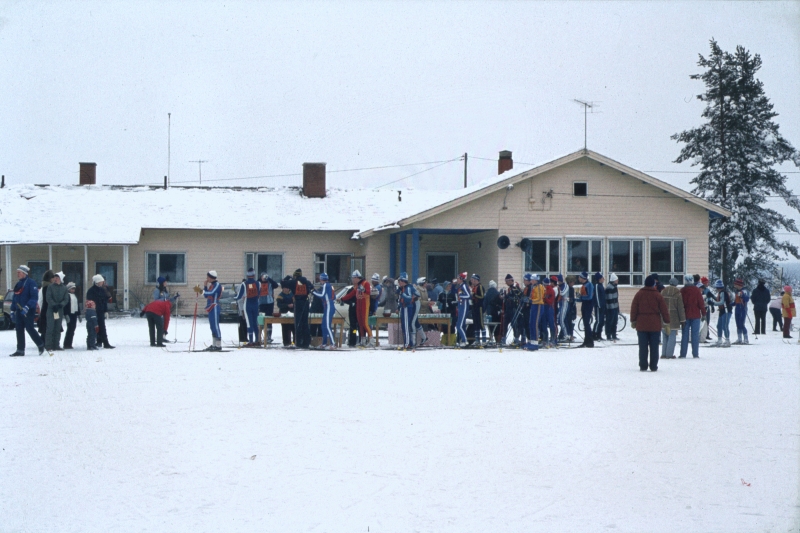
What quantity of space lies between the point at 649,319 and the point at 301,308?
742cm

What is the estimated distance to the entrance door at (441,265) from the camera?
35500 millimetres

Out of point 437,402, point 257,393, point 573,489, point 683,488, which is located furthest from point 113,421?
point 683,488

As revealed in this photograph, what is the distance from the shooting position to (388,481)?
7.80 m

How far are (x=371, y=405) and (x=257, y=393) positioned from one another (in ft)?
6.13

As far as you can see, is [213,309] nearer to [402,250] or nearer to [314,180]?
[402,250]

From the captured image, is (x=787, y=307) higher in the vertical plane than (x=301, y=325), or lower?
higher

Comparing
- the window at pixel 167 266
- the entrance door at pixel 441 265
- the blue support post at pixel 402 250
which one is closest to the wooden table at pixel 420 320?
the blue support post at pixel 402 250

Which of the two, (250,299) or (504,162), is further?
(504,162)

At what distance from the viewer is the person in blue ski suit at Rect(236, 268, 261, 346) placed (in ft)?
65.9

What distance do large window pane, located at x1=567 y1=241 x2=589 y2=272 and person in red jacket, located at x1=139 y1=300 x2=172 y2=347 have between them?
49.8 feet

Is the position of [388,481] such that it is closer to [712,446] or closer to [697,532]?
[697,532]

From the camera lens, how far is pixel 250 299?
20406 millimetres

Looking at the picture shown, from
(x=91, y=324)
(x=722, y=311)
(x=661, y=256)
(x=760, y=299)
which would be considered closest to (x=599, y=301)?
(x=722, y=311)

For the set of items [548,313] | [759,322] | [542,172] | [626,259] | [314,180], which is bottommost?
[759,322]
